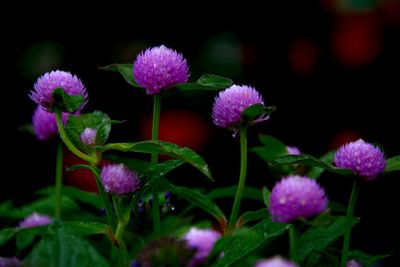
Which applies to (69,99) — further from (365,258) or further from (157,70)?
(365,258)

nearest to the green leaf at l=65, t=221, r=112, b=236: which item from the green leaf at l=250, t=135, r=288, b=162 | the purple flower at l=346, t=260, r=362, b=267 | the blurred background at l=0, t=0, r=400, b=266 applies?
the purple flower at l=346, t=260, r=362, b=267

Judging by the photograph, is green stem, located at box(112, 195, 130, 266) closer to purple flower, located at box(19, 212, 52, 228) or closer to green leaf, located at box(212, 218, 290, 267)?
green leaf, located at box(212, 218, 290, 267)

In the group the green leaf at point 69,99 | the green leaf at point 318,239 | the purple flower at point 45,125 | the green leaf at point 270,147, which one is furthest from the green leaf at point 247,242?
the purple flower at point 45,125

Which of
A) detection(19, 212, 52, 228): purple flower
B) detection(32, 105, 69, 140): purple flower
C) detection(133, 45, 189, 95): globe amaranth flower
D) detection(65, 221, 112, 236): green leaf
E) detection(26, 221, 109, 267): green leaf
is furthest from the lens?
detection(32, 105, 69, 140): purple flower

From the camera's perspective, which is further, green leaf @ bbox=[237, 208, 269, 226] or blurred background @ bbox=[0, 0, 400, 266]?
blurred background @ bbox=[0, 0, 400, 266]

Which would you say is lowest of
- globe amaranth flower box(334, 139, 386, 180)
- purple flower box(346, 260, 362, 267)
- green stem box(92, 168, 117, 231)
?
purple flower box(346, 260, 362, 267)

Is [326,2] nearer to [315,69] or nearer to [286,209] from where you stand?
[315,69]

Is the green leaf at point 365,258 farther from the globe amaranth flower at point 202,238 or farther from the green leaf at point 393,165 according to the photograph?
the globe amaranth flower at point 202,238
